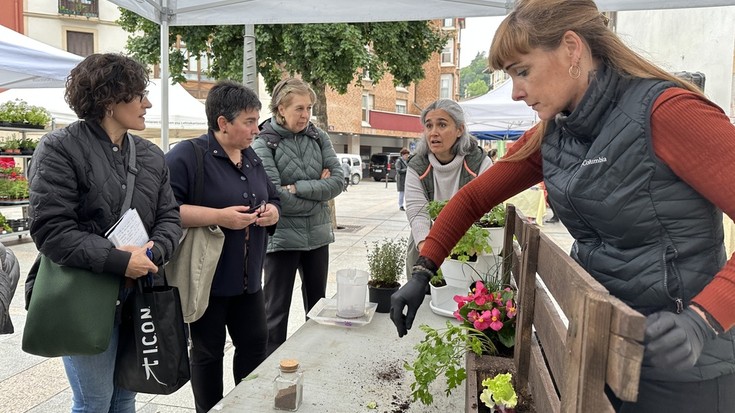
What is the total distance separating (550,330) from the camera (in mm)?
1066

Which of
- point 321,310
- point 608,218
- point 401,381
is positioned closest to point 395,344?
point 401,381

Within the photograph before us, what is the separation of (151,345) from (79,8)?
86.1 feet

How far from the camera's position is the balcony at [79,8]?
22844 millimetres

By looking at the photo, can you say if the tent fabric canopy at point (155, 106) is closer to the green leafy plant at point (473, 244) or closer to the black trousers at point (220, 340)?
Result: the black trousers at point (220, 340)

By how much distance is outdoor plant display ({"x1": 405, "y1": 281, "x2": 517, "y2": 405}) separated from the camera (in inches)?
56.9

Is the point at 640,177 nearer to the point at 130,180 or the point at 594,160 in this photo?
the point at 594,160

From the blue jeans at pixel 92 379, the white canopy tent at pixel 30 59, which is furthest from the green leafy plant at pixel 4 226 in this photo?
the blue jeans at pixel 92 379

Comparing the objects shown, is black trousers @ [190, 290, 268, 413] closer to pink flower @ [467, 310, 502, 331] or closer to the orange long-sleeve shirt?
pink flower @ [467, 310, 502, 331]

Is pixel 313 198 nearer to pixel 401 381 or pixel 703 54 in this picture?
pixel 401 381

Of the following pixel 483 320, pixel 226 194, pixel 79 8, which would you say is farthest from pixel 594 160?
pixel 79 8

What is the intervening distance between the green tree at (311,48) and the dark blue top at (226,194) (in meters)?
5.92

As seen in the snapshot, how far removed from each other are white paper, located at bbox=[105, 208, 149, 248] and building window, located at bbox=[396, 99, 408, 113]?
34.5 meters

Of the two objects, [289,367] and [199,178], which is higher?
[199,178]

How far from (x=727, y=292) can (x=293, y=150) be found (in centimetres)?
243
